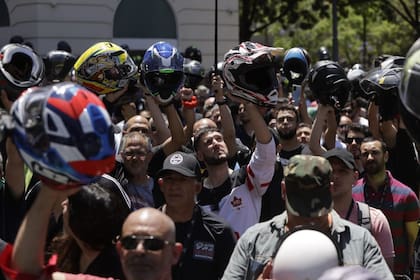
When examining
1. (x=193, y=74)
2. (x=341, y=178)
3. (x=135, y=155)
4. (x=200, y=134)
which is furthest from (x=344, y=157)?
(x=193, y=74)

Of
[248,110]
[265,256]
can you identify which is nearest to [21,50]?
[248,110]

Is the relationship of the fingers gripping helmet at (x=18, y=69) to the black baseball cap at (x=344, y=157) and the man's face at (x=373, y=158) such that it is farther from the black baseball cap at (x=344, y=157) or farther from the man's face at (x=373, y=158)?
the man's face at (x=373, y=158)

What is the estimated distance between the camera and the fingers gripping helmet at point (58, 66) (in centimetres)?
1021

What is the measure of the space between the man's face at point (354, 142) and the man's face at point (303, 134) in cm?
46

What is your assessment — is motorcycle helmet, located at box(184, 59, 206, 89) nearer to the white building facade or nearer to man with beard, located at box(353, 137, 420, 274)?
man with beard, located at box(353, 137, 420, 274)

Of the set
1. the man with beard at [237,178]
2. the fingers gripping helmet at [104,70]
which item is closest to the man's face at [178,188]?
the man with beard at [237,178]

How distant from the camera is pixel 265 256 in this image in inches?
167

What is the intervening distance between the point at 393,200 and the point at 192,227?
220 centimetres

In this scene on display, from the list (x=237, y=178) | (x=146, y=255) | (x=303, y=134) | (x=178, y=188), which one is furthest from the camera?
(x=303, y=134)

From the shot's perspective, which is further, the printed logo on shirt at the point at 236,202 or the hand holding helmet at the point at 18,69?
the printed logo on shirt at the point at 236,202

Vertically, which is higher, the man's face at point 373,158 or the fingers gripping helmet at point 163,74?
the fingers gripping helmet at point 163,74

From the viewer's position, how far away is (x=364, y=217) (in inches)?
215

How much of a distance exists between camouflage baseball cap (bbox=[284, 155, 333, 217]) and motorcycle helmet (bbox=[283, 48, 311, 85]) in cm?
378

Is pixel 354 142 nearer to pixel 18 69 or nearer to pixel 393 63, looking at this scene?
pixel 393 63
